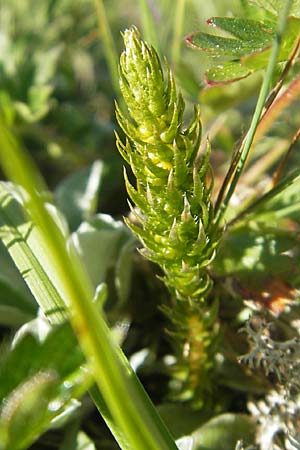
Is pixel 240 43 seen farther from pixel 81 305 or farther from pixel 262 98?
pixel 81 305

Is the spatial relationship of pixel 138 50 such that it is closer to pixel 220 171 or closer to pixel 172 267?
pixel 172 267

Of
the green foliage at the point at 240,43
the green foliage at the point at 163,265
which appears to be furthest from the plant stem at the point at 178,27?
the green foliage at the point at 240,43

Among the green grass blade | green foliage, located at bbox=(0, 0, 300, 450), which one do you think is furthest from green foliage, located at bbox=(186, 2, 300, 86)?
the green grass blade

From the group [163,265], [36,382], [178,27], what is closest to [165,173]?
[163,265]

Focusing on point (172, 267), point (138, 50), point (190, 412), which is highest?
point (138, 50)

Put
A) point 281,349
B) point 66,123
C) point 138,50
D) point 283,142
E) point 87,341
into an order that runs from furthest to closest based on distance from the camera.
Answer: point 66,123 → point 283,142 → point 281,349 → point 138,50 → point 87,341

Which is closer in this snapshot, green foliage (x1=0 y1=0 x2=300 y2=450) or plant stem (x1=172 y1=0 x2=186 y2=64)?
green foliage (x1=0 y1=0 x2=300 y2=450)

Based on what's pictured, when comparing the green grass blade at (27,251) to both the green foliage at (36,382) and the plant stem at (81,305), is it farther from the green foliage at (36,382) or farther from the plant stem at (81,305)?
the plant stem at (81,305)

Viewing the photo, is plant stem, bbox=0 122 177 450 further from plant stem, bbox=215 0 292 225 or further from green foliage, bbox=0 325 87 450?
plant stem, bbox=215 0 292 225

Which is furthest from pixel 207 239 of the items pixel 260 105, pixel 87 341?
pixel 87 341
